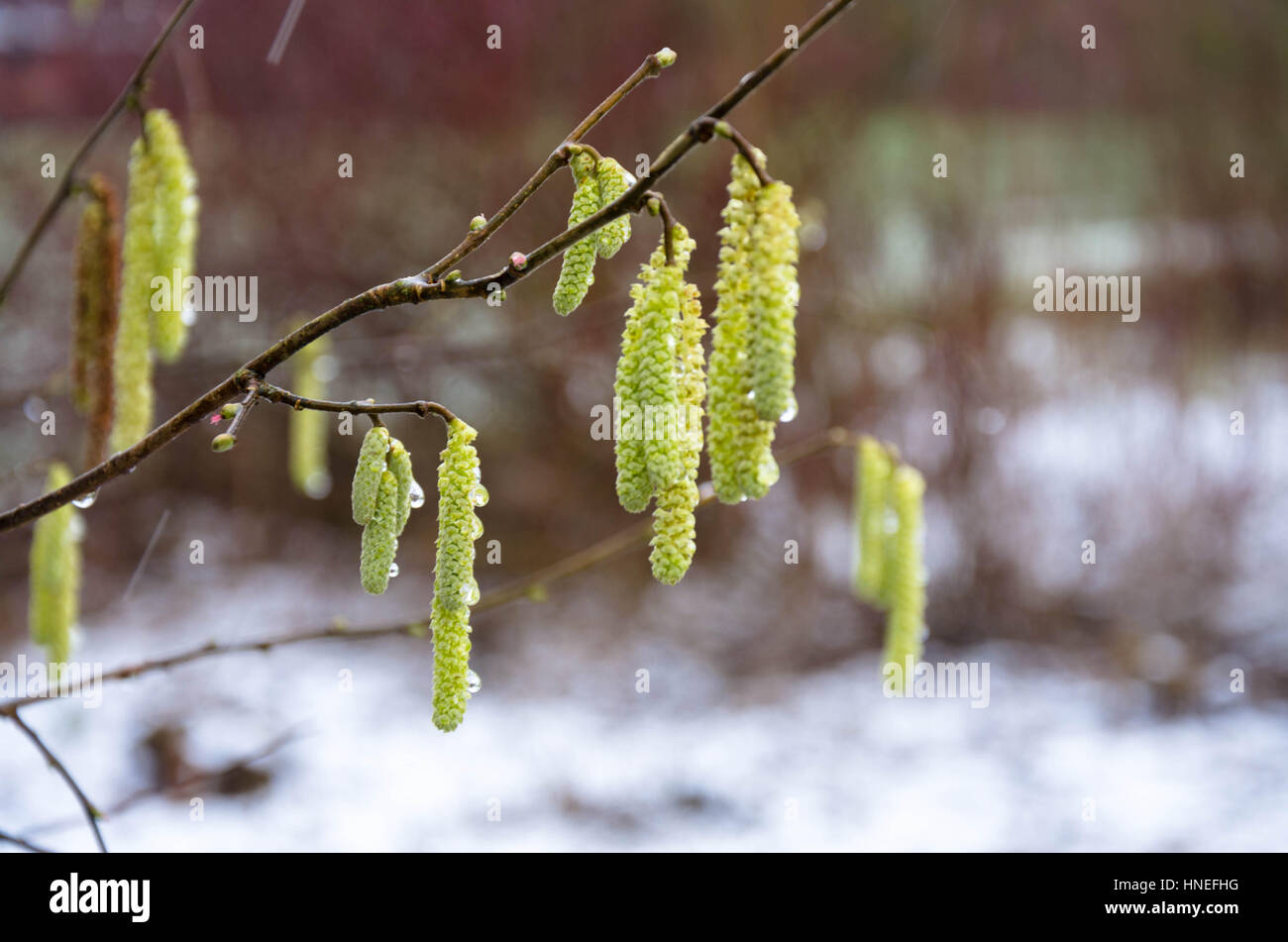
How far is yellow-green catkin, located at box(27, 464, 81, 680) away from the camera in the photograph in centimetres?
130

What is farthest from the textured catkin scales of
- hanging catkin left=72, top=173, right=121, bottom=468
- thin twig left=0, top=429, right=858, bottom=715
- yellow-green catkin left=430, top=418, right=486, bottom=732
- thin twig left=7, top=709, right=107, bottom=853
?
hanging catkin left=72, top=173, right=121, bottom=468

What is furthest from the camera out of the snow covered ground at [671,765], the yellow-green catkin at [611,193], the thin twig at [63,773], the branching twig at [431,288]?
the snow covered ground at [671,765]

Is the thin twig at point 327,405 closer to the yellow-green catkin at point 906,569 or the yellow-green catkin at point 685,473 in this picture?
the yellow-green catkin at point 685,473

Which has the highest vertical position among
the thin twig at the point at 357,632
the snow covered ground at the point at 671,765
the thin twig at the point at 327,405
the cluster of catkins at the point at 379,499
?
the thin twig at the point at 327,405

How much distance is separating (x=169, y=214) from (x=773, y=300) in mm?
728

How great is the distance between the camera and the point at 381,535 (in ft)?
2.35

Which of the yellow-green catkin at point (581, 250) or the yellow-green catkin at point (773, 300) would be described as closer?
the yellow-green catkin at point (773, 300)

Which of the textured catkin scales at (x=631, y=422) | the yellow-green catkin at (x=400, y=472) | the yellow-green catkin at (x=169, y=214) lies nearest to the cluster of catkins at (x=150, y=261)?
the yellow-green catkin at (x=169, y=214)

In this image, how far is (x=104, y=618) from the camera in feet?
12.6

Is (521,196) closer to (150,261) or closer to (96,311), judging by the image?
(150,261)

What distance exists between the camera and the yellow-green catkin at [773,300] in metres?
0.57

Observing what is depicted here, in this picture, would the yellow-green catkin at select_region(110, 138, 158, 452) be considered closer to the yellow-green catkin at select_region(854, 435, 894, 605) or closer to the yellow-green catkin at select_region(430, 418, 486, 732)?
the yellow-green catkin at select_region(430, 418, 486, 732)

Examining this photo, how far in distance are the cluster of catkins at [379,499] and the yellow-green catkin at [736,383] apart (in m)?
0.22
